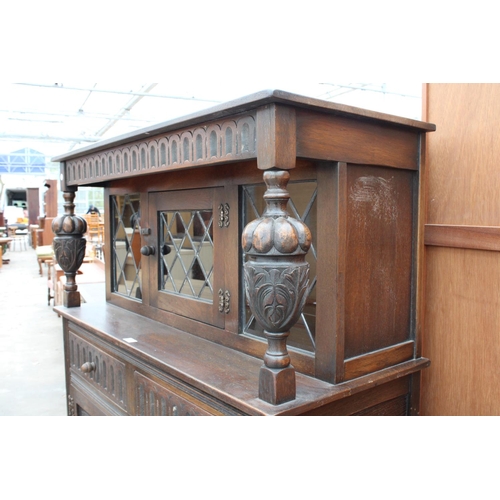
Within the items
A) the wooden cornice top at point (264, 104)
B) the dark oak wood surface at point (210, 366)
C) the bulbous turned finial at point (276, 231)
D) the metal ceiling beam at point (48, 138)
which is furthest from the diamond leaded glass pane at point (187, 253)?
the metal ceiling beam at point (48, 138)

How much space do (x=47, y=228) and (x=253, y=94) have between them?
9638mm

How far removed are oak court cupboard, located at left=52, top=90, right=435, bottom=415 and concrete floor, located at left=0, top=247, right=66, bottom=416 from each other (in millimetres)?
1443


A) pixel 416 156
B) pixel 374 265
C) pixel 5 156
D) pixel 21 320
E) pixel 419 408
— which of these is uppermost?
pixel 5 156

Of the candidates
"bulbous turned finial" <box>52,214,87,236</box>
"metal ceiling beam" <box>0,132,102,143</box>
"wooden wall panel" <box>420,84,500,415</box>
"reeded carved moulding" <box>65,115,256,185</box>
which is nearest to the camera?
"reeded carved moulding" <box>65,115,256,185</box>

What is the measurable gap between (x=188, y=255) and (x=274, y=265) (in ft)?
3.01

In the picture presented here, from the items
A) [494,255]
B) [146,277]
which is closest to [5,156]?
[146,277]

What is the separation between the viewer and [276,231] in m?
1.08

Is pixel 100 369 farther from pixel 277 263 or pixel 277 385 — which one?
pixel 277 263

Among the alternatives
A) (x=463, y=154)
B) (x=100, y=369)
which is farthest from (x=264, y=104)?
(x=100, y=369)

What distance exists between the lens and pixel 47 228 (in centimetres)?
991

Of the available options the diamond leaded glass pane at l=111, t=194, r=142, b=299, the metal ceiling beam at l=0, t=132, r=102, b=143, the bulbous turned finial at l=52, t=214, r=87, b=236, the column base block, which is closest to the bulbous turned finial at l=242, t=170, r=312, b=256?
the column base block

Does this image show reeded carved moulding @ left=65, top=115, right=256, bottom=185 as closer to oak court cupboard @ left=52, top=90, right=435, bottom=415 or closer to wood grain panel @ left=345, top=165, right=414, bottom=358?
oak court cupboard @ left=52, top=90, right=435, bottom=415

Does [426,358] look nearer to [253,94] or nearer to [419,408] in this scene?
[419,408]

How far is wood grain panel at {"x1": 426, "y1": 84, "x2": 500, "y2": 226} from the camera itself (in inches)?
57.4
